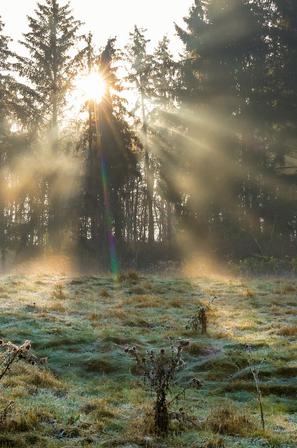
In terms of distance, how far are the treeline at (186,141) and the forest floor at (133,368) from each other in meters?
12.4

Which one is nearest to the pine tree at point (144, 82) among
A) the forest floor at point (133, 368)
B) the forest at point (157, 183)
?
the forest at point (157, 183)

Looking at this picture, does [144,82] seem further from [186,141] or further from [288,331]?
[288,331]

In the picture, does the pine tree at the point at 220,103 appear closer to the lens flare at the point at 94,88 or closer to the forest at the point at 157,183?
the forest at the point at 157,183

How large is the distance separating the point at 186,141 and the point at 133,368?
24708mm

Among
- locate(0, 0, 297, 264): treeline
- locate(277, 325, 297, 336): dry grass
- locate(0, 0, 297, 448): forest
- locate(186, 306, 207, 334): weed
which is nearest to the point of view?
locate(277, 325, 297, 336): dry grass

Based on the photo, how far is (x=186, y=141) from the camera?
32.1 metres

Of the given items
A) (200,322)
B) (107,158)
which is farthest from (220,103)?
(200,322)

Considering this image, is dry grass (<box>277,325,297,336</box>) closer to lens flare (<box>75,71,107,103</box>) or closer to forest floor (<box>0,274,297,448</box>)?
forest floor (<box>0,274,297,448</box>)

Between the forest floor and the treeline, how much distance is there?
Result: 40.6 ft

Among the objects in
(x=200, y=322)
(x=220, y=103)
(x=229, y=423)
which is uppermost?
(x=220, y=103)

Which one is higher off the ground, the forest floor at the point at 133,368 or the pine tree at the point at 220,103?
the pine tree at the point at 220,103

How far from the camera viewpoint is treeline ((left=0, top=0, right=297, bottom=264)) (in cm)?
2925

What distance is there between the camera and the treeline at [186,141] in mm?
29250

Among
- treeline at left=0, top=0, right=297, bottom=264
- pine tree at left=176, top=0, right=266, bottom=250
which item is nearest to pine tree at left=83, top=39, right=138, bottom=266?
treeline at left=0, top=0, right=297, bottom=264
